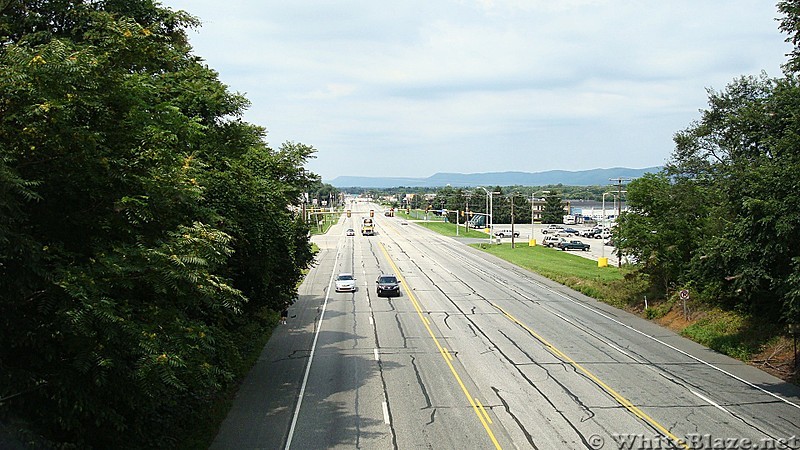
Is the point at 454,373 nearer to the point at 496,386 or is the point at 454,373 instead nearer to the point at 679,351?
the point at 496,386

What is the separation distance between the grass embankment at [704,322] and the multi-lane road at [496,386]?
995mm

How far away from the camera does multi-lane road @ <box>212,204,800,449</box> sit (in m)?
15.4

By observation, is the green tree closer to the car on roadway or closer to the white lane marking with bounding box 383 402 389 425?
the car on roadway

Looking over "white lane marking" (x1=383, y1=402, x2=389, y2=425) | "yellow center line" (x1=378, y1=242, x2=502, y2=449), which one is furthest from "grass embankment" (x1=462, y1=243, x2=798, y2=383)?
"white lane marking" (x1=383, y1=402, x2=389, y2=425)

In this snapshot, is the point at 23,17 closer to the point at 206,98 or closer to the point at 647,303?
the point at 206,98

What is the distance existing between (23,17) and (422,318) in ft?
72.1

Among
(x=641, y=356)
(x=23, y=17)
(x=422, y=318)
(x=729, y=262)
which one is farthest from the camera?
(x=422, y=318)

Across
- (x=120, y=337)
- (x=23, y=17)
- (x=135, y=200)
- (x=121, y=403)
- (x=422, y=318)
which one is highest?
(x=23, y=17)

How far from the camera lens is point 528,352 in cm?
2491

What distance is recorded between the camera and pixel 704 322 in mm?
28859

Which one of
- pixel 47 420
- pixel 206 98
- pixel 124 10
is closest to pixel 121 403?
pixel 47 420

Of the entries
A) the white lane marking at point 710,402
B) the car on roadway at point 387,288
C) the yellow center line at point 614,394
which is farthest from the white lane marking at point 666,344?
the car on roadway at point 387,288

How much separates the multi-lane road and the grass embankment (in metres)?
0.99

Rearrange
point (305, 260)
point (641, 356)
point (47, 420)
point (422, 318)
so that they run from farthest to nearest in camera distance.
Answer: point (422, 318), point (305, 260), point (641, 356), point (47, 420)
